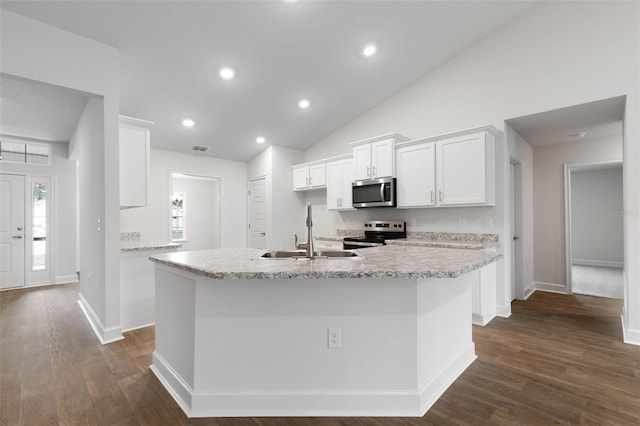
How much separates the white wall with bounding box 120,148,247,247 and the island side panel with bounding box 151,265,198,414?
336 cm

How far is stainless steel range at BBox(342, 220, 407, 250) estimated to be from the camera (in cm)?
447

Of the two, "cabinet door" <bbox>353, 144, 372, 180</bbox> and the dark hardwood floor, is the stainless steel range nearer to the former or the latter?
"cabinet door" <bbox>353, 144, 372, 180</bbox>

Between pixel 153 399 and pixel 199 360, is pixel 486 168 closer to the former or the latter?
pixel 199 360

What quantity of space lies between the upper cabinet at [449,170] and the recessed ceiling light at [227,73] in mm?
2386

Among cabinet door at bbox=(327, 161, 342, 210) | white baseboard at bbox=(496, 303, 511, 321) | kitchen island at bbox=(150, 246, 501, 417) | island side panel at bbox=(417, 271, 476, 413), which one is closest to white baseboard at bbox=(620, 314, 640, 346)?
white baseboard at bbox=(496, 303, 511, 321)


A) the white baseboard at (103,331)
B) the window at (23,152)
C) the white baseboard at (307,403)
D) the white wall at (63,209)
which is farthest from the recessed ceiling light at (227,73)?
the window at (23,152)

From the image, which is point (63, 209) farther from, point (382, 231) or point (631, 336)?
point (631, 336)

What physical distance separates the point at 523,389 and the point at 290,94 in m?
4.11

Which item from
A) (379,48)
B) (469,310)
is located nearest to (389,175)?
(379,48)

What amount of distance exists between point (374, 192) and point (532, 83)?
222 centimetres

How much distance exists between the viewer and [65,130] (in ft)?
16.6

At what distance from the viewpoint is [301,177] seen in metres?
5.96

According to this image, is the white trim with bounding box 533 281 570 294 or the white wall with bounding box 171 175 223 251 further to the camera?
the white wall with bounding box 171 175 223 251

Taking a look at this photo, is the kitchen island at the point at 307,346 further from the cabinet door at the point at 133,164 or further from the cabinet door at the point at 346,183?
the cabinet door at the point at 346,183
